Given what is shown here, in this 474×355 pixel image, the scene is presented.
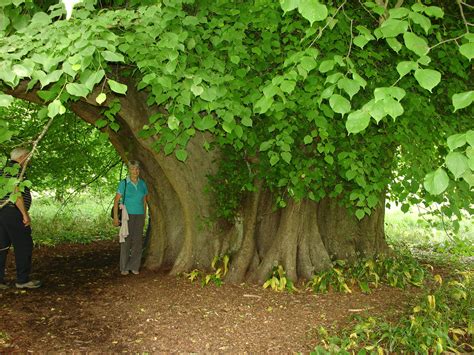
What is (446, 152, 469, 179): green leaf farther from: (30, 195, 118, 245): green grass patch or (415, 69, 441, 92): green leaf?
(30, 195, 118, 245): green grass patch

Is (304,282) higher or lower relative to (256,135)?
lower

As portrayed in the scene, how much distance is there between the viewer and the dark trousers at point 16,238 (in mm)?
6551

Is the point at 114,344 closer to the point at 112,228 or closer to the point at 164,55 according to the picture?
the point at 164,55

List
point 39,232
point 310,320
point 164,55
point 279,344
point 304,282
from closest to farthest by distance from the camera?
point 164,55, point 279,344, point 310,320, point 304,282, point 39,232

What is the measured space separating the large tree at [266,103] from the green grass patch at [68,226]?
3.89 metres

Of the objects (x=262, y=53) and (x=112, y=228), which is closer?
(x=262, y=53)

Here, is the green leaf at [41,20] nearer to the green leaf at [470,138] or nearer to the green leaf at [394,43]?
the green leaf at [394,43]

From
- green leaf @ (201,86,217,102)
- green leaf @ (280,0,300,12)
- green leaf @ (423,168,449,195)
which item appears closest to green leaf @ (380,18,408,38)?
green leaf @ (280,0,300,12)

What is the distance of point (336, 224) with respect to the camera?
752 centimetres

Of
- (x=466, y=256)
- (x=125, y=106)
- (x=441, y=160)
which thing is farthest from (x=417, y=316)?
(x=466, y=256)

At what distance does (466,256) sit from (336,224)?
158 inches

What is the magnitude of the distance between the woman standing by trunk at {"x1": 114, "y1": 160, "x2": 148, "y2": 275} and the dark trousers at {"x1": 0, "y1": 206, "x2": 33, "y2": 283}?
1.38 metres

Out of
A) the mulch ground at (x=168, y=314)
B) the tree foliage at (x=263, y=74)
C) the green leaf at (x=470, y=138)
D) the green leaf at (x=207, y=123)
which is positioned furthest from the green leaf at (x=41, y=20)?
the green leaf at (x=470, y=138)

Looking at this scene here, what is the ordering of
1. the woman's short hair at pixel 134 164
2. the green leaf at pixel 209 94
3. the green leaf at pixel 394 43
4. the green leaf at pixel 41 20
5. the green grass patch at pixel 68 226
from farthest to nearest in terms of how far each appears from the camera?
the green grass patch at pixel 68 226 → the woman's short hair at pixel 134 164 → the green leaf at pixel 209 94 → the green leaf at pixel 41 20 → the green leaf at pixel 394 43
